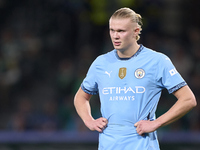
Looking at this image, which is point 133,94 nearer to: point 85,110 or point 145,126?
point 145,126

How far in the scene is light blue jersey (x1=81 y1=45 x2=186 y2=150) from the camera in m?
3.84

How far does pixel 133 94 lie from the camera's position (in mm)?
3848

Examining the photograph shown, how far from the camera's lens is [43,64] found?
1052 centimetres

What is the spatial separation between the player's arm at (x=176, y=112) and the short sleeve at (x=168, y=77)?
0.07 meters

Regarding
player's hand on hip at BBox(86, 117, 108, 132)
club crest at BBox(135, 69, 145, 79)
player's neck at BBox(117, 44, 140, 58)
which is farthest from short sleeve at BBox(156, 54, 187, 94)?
player's hand on hip at BBox(86, 117, 108, 132)

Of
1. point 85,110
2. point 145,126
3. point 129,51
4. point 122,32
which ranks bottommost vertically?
point 145,126

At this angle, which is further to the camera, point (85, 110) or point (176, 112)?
point (85, 110)

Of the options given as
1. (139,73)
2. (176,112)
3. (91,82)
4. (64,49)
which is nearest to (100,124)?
(91,82)

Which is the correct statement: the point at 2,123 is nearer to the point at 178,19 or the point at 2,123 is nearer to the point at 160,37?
the point at 160,37

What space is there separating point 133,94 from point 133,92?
0.02 metres

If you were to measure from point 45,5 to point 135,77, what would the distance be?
26.4 ft

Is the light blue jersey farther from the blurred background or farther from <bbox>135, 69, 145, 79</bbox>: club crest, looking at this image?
the blurred background

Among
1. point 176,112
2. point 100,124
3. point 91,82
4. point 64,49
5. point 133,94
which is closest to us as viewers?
point 176,112

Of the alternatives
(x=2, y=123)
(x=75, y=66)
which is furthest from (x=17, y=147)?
(x=75, y=66)
